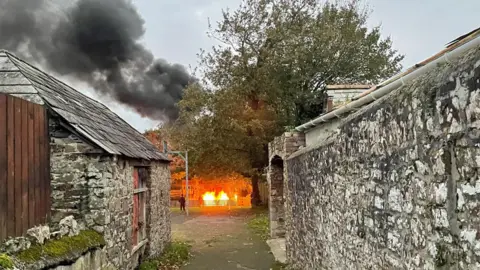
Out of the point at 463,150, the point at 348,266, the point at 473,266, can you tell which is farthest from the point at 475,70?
the point at 348,266

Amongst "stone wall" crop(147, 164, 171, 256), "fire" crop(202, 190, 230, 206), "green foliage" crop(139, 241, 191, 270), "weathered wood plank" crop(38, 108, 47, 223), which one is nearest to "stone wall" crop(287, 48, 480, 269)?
"weathered wood plank" crop(38, 108, 47, 223)

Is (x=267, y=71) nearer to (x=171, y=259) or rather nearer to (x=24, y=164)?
(x=171, y=259)

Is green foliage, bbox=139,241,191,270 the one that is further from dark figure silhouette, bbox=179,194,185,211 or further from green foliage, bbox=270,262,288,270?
dark figure silhouette, bbox=179,194,185,211

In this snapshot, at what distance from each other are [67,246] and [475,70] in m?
5.20

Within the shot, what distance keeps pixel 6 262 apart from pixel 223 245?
1116cm

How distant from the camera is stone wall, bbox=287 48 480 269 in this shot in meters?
2.13

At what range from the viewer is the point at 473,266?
207cm

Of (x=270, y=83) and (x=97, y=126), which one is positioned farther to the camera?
(x=270, y=83)

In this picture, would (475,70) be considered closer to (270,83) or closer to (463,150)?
(463,150)

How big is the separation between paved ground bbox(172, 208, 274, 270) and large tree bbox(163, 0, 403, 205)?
15.7ft

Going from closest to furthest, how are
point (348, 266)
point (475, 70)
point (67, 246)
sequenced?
point (475, 70), point (348, 266), point (67, 246)

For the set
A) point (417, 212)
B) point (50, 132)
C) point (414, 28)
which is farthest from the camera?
point (414, 28)

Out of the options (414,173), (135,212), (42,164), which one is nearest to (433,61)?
(414,173)

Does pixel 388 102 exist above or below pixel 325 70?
below
